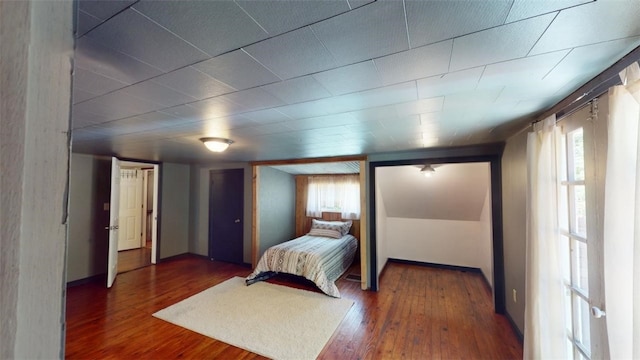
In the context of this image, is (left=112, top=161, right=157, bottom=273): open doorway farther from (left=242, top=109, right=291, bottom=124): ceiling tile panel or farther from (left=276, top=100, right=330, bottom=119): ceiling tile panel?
(left=276, top=100, right=330, bottom=119): ceiling tile panel

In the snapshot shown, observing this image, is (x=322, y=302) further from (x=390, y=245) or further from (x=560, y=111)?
(x=560, y=111)

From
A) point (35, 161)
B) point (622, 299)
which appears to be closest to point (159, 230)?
point (35, 161)

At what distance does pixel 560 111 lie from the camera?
1649mm

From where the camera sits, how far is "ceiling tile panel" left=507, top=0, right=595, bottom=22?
837mm

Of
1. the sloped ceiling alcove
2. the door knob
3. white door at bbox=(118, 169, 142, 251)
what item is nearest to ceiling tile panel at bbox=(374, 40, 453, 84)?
the door knob

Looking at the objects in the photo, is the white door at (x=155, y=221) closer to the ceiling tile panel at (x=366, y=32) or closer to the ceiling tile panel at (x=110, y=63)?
the ceiling tile panel at (x=110, y=63)

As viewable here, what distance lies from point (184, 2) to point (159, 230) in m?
5.18

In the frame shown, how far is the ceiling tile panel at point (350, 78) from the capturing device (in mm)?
1259

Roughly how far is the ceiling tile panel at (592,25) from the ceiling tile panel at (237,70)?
1207 millimetres

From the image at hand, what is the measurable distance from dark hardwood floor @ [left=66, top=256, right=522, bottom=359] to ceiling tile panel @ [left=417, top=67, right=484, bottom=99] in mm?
2259

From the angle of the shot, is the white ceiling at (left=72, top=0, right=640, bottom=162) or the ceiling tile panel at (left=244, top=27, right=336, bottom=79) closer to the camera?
the white ceiling at (left=72, top=0, right=640, bottom=162)

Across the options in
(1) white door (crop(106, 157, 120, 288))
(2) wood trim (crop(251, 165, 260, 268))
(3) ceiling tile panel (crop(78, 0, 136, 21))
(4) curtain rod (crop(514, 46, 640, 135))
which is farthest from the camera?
(2) wood trim (crop(251, 165, 260, 268))

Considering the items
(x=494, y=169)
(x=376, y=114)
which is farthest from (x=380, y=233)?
(x=376, y=114)

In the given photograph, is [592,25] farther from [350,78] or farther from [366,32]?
[350,78]
